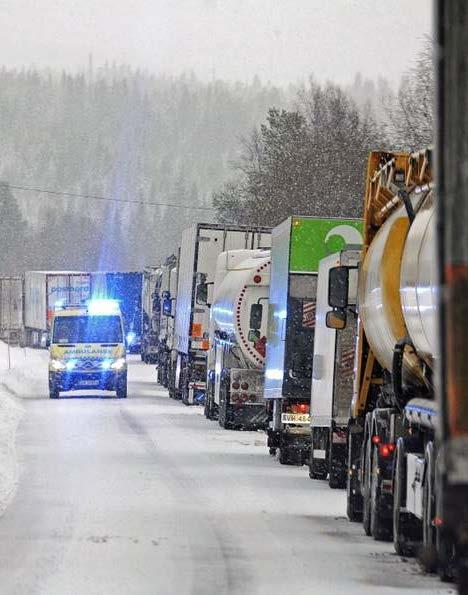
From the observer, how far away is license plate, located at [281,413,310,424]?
79.8ft

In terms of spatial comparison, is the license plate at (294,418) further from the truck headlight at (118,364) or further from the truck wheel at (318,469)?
the truck headlight at (118,364)

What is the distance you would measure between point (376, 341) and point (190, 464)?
8.75 metres

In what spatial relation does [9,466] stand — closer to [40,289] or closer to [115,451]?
[115,451]

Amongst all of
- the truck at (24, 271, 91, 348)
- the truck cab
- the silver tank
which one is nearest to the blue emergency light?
the truck cab

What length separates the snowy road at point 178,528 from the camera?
1177cm

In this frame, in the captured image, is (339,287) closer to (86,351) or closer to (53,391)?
(86,351)

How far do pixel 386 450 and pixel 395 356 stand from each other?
1.36 metres

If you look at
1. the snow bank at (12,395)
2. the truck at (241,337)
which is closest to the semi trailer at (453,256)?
the snow bank at (12,395)

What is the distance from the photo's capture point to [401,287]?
13.2m

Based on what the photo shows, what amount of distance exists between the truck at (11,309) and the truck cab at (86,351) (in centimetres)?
6418

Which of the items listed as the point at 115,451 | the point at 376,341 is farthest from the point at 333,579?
the point at 115,451

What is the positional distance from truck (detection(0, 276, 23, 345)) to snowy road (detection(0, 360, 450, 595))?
3261 inches

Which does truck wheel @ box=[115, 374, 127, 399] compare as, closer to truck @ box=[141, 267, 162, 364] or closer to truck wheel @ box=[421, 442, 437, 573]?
truck @ box=[141, 267, 162, 364]

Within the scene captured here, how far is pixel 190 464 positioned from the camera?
23688 mm
